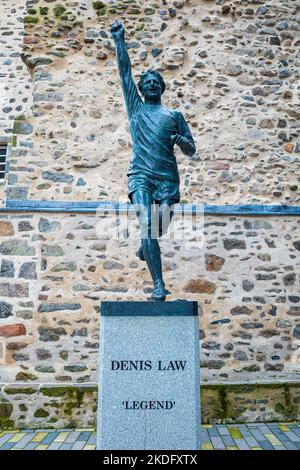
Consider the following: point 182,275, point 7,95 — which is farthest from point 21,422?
point 7,95

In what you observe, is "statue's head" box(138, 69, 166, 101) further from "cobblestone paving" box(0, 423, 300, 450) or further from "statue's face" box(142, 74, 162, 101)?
"cobblestone paving" box(0, 423, 300, 450)

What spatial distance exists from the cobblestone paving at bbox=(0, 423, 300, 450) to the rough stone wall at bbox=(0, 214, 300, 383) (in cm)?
57

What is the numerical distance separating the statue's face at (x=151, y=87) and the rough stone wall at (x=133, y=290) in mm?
2185

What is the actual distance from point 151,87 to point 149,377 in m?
2.29

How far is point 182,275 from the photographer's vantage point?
5191 millimetres

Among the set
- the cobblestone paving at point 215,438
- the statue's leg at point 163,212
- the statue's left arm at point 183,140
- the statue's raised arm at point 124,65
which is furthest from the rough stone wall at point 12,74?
the cobblestone paving at point 215,438

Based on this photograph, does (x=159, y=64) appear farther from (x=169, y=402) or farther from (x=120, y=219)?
(x=169, y=402)

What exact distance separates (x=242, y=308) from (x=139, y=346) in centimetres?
256

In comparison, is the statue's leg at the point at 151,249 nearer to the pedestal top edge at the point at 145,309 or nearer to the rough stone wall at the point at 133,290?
the pedestal top edge at the point at 145,309

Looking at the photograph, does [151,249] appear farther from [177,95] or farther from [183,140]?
[177,95]

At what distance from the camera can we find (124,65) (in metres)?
3.38

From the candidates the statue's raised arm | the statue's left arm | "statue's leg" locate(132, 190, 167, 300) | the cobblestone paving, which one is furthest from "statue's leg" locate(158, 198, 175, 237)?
the cobblestone paving

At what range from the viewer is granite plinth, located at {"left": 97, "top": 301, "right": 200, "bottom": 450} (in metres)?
2.74

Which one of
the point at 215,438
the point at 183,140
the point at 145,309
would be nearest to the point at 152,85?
the point at 183,140
